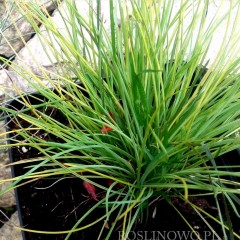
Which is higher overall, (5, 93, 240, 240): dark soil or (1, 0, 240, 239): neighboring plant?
(1, 0, 240, 239): neighboring plant

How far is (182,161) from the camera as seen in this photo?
2.02 ft

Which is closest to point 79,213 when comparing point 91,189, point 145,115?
point 91,189

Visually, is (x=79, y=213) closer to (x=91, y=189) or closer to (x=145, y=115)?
(x=91, y=189)

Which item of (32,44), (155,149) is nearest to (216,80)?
(155,149)

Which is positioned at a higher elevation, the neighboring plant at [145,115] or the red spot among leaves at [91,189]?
the neighboring plant at [145,115]

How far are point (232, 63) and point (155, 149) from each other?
0.58 feet

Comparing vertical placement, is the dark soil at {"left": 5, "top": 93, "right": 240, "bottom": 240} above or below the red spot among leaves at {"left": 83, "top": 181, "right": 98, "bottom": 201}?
below

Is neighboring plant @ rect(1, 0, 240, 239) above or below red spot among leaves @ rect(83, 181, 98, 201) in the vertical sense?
above

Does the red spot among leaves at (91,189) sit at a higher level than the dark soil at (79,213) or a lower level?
higher

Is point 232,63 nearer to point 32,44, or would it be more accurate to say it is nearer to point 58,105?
point 58,105

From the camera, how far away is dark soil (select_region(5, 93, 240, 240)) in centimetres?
65

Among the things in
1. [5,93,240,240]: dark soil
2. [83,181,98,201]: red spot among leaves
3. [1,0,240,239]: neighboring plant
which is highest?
[1,0,240,239]: neighboring plant

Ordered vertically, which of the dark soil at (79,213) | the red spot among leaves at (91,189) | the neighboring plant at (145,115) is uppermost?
the neighboring plant at (145,115)

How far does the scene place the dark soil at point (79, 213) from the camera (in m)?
0.65
